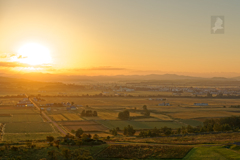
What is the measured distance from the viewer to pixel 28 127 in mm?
53188

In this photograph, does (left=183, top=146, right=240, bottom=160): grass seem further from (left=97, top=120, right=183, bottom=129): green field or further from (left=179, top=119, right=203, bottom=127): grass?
(left=179, top=119, right=203, bottom=127): grass

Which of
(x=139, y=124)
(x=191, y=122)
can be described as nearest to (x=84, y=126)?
(x=139, y=124)

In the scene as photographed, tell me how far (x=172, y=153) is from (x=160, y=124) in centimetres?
3188

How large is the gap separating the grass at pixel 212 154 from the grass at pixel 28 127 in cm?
3283

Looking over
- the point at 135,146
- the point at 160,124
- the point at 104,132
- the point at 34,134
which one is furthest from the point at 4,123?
the point at 135,146

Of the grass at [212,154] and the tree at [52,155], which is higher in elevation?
the grass at [212,154]

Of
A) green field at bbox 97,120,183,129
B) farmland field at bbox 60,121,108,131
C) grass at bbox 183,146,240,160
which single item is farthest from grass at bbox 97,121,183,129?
grass at bbox 183,146,240,160

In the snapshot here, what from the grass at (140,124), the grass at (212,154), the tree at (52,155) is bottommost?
the grass at (140,124)

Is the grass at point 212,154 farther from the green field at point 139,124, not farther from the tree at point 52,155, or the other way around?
the green field at point 139,124

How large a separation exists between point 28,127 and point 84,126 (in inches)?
467

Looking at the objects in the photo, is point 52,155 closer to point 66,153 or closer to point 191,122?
point 66,153

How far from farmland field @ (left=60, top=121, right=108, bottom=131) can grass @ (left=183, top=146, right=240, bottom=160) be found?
28867 mm

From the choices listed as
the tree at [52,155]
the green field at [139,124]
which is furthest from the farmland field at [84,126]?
the tree at [52,155]

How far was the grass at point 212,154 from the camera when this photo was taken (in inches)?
944
